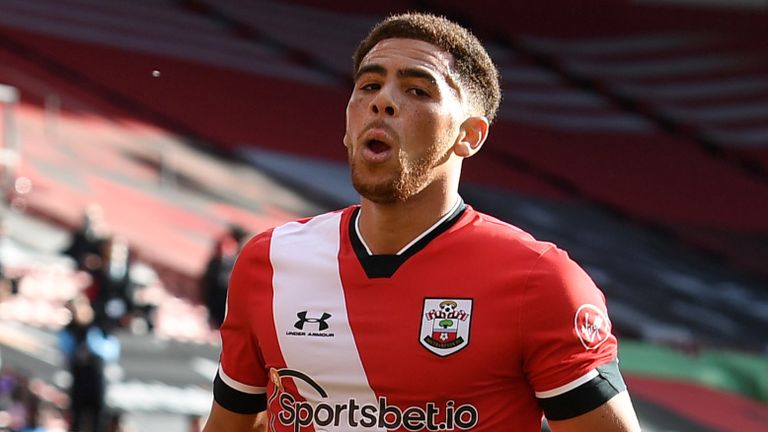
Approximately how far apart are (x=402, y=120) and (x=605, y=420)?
669mm

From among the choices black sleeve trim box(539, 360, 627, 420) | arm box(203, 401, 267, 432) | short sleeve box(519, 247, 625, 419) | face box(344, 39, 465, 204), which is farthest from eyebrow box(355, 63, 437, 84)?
arm box(203, 401, 267, 432)

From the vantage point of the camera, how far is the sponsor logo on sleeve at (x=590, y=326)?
95.9 inches

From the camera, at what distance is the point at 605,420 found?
2.44 m

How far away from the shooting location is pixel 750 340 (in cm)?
1216

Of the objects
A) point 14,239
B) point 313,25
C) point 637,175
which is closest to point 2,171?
point 14,239

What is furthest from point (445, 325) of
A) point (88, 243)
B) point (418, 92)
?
point (88, 243)

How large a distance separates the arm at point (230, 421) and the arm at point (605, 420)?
0.70m

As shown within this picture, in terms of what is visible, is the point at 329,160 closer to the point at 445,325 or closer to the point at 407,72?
the point at 407,72

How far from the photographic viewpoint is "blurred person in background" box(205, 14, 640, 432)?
246 cm

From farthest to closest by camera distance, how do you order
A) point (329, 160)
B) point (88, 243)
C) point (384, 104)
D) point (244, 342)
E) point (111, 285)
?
1. point (329, 160)
2. point (88, 243)
3. point (111, 285)
4. point (244, 342)
5. point (384, 104)

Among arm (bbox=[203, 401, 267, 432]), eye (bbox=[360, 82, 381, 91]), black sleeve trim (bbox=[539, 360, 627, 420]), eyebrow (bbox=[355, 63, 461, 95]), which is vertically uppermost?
eyebrow (bbox=[355, 63, 461, 95])

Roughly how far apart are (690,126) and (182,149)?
17.6 ft

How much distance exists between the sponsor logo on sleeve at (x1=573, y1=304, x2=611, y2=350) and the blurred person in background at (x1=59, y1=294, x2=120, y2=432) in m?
Result: 5.90

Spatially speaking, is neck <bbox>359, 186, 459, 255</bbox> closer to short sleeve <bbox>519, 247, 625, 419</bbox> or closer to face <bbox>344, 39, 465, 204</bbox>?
face <bbox>344, 39, 465, 204</bbox>
